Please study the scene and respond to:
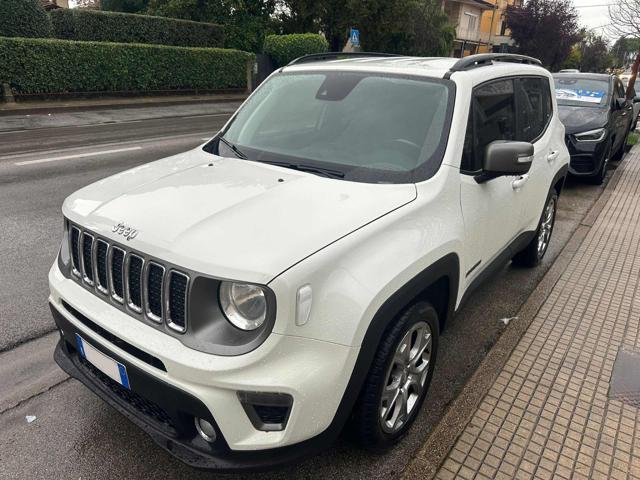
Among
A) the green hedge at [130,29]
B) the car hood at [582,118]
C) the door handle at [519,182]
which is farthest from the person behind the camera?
the green hedge at [130,29]

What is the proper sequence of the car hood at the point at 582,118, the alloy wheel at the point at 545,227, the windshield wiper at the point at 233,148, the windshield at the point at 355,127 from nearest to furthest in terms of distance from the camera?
the windshield at the point at 355,127
the windshield wiper at the point at 233,148
the alloy wheel at the point at 545,227
the car hood at the point at 582,118

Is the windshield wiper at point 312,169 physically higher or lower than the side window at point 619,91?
lower

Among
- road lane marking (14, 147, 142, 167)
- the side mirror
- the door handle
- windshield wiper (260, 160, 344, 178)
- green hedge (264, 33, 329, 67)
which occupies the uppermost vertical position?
green hedge (264, 33, 329, 67)

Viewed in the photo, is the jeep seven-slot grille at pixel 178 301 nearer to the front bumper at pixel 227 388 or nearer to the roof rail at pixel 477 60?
the front bumper at pixel 227 388

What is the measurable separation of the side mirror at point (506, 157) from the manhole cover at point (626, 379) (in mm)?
1534

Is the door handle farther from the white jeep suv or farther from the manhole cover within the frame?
the manhole cover

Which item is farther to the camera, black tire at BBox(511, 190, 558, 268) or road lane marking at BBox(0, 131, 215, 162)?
road lane marking at BBox(0, 131, 215, 162)

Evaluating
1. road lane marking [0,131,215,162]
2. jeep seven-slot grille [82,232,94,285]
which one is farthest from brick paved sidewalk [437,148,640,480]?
road lane marking [0,131,215,162]

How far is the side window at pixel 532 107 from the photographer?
12.2 feet

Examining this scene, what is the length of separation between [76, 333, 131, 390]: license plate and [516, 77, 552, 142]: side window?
120 inches

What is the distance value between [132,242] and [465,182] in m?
1.75

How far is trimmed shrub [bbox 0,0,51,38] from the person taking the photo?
52.7ft

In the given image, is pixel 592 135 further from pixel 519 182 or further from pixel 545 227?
pixel 519 182

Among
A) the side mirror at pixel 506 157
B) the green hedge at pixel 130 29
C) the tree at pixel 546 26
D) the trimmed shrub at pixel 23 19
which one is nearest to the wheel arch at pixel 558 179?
the side mirror at pixel 506 157
